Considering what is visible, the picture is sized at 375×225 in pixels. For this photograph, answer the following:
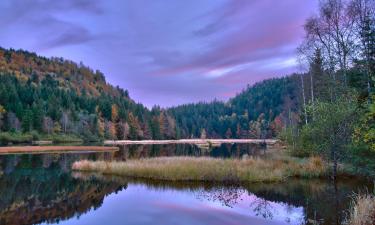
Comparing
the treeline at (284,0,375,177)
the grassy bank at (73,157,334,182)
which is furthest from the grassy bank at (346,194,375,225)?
the grassy bank at (73,157,334,182)

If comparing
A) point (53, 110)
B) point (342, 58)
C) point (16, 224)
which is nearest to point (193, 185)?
point (16, 224)

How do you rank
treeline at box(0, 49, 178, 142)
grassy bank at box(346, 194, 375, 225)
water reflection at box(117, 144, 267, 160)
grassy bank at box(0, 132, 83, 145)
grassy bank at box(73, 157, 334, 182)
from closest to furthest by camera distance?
grassy bank at box(346, 194, 375, 225), grassy bank at box(73, 157, 334, 182), water reflection at box(117, 144, 267, 160), grassy bank at box(0, 132, 83, 145), treeline at box(0, 49, 178, 142)

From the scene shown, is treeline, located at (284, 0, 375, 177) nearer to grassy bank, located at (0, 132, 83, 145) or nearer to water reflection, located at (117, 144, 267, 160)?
water reflection, located at (117, 144, 267, 160)

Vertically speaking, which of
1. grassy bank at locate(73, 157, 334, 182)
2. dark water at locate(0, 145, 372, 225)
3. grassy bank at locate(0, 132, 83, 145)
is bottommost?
dark water at locate(0, 145, 372, 225)

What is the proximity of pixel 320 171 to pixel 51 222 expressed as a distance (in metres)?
20.4

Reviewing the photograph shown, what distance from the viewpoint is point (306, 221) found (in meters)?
16.9

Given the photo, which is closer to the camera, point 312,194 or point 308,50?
point 312,194

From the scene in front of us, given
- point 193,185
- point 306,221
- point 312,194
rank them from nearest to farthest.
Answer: point 306,221, point 312,194, point 193,185

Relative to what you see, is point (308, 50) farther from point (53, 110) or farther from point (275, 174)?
point (53, 110)

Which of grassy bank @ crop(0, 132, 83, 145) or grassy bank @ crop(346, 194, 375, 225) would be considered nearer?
grassy bank @ crop(346, 194, 375, 225)

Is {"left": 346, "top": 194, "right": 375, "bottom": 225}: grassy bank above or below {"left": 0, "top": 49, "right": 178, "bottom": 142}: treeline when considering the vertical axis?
below

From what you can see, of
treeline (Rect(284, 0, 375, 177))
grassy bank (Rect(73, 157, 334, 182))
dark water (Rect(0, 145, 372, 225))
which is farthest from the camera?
grassy bank (Rect(73, 157, 334, 182))

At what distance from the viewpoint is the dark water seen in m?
18.2

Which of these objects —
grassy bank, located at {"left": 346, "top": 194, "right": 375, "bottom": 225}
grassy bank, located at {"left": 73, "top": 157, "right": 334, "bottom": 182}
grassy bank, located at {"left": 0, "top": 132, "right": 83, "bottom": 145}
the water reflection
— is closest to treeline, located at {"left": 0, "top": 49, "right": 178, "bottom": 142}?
grassy bank, located at {"left": 0, "top": 132, "right": 83, "bottom": 145}
